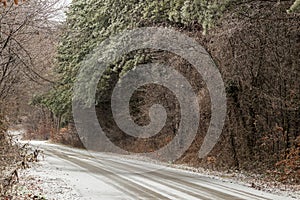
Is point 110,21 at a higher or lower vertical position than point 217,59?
higher

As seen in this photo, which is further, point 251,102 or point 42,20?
point 251,102

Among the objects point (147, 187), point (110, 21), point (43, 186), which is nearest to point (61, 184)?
point (43, 186)

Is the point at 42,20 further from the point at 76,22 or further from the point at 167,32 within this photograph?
the point at 76,22

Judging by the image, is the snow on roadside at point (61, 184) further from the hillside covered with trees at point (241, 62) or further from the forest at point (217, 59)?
the hillside covered with trees at point (241, 62)

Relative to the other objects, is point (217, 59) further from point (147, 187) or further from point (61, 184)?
point (61, 184)

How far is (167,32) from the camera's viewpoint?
69.8ft

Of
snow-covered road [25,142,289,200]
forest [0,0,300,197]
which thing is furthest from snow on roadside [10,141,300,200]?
forest [0,0,300,197]

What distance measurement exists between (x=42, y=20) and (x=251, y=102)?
33.9 ft

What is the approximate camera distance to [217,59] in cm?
2105

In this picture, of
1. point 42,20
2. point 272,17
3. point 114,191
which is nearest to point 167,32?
point 272,17

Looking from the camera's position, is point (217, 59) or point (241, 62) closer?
point (241, 62)

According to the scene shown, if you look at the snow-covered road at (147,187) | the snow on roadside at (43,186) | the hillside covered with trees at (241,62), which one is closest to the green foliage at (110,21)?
the hillside covered with trees at (241,62)

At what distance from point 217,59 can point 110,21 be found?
6.06 metres

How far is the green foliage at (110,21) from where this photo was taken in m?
13.2
